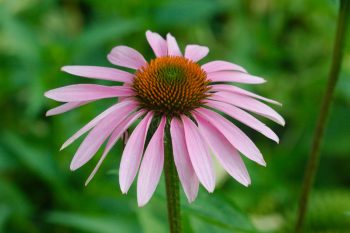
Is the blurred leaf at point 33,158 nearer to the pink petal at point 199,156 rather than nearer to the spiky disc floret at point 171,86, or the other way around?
the spiky disc floret at point 171,86

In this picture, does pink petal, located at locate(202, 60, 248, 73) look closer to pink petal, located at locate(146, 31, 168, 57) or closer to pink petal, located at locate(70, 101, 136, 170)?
pink petal, located at locate(146, 31, 168, 57)

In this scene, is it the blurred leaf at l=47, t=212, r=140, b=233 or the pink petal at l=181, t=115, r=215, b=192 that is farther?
the blurred leaf at l=47, t=212, r=140, b=233

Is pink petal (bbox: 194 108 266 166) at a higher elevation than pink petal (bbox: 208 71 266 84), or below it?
below

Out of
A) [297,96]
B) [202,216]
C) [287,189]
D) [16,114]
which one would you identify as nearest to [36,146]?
[16,114]

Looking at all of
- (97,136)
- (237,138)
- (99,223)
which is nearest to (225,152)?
(237,138)

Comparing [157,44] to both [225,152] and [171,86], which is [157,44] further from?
[225,152]

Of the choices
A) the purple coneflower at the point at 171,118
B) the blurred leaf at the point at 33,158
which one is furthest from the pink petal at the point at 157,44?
the blurred leaf at the point at 33,158

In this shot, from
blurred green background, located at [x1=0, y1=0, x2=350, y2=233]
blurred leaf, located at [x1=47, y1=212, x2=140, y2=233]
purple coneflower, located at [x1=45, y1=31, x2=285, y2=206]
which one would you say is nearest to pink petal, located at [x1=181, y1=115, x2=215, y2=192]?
purple coneflower, located at [x1=45, y1=31, x2=285, y2=206]
